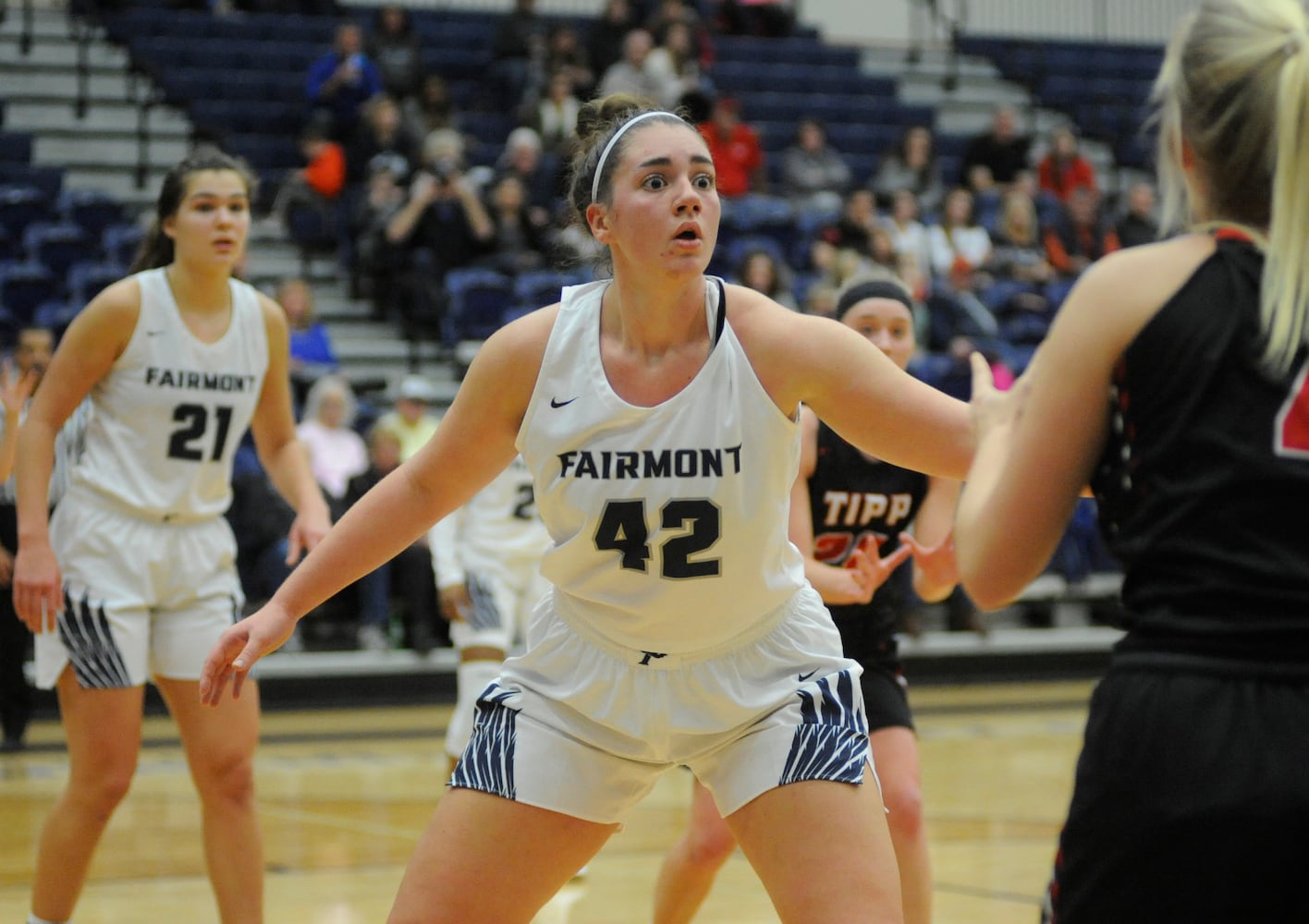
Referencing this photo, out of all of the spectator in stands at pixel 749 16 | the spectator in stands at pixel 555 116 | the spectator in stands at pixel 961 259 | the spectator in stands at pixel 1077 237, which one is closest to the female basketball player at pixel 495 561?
the spectator in stands at pixel 961 259

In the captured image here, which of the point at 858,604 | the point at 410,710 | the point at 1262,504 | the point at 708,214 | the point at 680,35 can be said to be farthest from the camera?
the point at 680,35

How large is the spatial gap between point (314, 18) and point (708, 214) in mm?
12926

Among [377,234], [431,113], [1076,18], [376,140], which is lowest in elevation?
[377,234]

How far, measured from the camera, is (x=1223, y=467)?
1853 mm

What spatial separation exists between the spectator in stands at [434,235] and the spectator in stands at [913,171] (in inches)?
169

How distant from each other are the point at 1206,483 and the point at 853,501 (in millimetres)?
2593

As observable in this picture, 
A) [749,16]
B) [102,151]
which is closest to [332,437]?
[102,151]

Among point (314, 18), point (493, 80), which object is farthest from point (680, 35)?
point (314, 18)

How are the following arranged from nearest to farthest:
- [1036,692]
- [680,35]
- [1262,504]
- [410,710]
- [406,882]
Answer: [1262,504] → [406,882] → [410,710] → [1036,692] → [680,35]

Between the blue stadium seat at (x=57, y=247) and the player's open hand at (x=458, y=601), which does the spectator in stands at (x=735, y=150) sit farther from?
the player's open hand at (x=458, y=601)

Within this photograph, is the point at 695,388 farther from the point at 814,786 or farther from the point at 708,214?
the point at 814,786

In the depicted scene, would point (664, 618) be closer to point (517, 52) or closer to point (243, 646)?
point (243, 646)

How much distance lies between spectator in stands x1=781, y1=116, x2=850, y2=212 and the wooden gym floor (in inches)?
230

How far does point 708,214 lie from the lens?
3029 millimetres
